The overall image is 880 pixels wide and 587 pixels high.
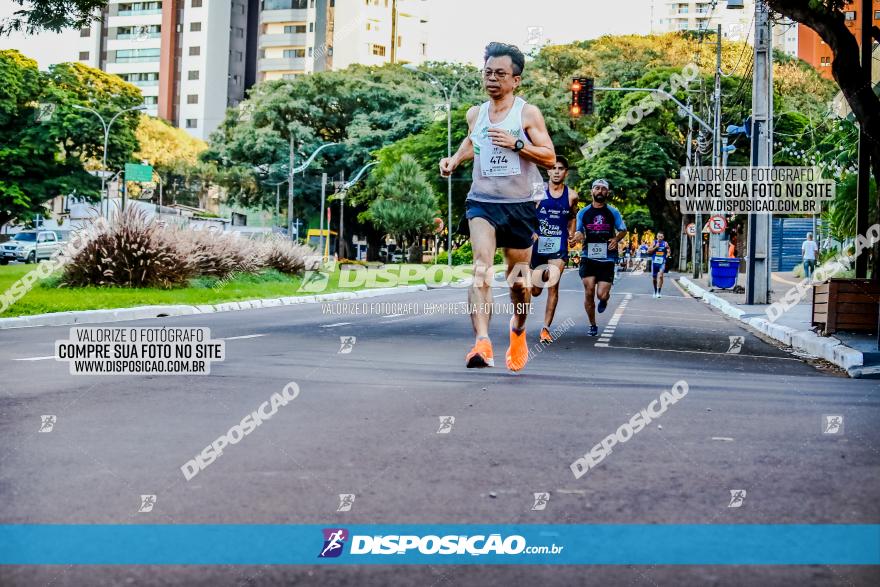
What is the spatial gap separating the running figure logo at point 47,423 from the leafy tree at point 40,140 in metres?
48.5

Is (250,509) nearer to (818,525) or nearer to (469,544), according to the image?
(469,544)

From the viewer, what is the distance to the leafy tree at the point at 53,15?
60.6ft

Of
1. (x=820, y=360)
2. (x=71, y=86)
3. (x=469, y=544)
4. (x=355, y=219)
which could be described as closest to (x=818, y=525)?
(x=469, y=544)

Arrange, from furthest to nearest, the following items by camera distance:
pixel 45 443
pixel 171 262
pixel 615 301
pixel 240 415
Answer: pixel 615 301 → pixel 171 262 → pixel 240 415 → pixel 45 443

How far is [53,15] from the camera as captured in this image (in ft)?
62.4

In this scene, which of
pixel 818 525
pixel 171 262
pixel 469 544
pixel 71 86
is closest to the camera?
pixel 469 544

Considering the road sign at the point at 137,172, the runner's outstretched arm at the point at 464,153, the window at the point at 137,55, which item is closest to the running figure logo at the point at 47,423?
the runner's outstretched arm at the point at 464,153

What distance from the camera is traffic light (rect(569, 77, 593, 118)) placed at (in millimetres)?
30078

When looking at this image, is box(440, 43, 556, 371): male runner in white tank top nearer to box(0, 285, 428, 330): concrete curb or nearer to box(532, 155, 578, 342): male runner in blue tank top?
box(532, 155, 578, 342): male runner in blue tank top

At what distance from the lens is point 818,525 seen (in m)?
3.94

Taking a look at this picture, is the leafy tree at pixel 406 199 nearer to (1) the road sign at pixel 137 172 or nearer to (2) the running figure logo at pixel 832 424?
(1) the road sign at pixel 137 172

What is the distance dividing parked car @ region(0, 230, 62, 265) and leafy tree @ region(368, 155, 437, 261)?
15758 millimetres

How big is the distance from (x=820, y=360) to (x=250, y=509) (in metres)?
9.84

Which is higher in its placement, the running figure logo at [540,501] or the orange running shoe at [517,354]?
the orange running shoe at [517,354]
